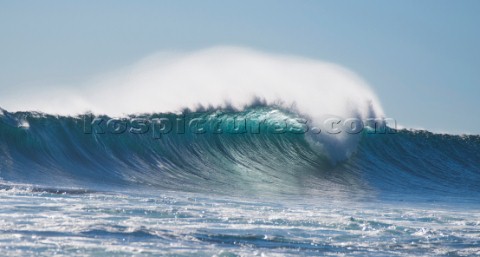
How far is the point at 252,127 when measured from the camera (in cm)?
1980

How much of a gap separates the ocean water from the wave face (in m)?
0.04

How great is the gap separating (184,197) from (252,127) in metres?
7.69

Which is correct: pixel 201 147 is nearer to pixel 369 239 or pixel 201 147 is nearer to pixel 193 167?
pixel 193 167

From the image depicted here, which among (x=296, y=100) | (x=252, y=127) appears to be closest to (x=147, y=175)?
(x=252, y=127)

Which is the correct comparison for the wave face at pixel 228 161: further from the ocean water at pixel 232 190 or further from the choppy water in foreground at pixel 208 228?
the choppy water in foreground at pixel 208 228

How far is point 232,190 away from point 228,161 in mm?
3304

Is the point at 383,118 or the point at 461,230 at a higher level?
the point at 383,118
